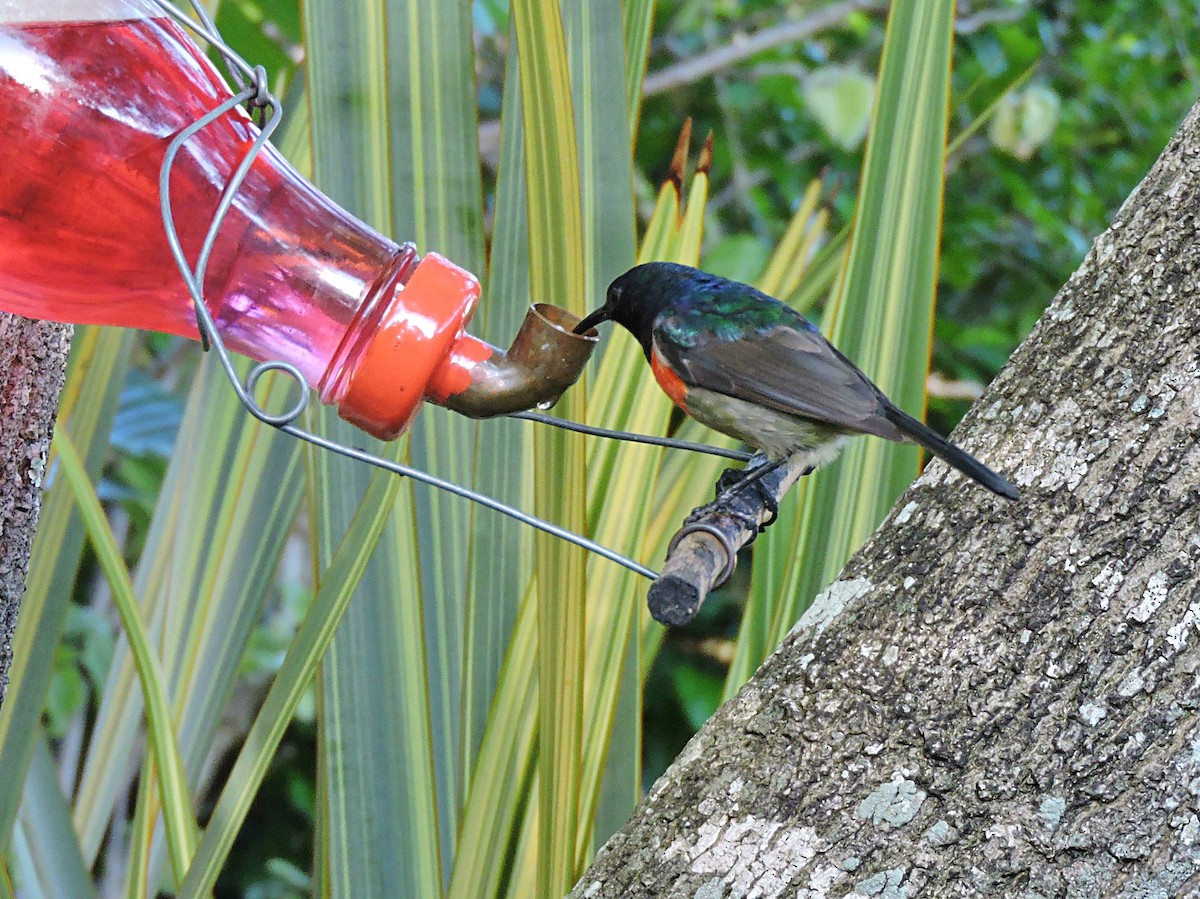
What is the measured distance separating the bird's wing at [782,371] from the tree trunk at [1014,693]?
0.18 m

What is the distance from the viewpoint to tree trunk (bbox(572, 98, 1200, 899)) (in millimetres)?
481

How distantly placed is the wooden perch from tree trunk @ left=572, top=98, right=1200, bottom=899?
0.18ft

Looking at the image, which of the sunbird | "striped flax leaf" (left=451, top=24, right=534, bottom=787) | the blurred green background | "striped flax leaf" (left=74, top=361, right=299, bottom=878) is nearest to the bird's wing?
the sunbird

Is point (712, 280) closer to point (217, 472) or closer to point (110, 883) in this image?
point (217, 472)

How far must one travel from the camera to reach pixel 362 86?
30.1 inches

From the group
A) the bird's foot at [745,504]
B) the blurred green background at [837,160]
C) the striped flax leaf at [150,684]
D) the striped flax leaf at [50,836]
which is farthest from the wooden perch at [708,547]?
the blurred green background at [837,160]

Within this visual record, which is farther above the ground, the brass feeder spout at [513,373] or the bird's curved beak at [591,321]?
the bird's curved beak at [591,321]

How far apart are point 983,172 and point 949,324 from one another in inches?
18.0

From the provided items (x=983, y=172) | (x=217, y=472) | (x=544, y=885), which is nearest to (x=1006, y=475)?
(x=544, y=885)

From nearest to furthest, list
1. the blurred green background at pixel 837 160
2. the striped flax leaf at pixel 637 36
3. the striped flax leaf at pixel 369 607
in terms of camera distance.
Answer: the striped flax leaf at pixel 369 607
the striped flax leaf at pixel 637 36
the blurred green background at pixel 837 160

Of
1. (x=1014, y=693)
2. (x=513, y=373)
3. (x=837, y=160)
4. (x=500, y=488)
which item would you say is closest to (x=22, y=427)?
(x=513, y=373)

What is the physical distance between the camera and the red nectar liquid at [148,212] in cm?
53

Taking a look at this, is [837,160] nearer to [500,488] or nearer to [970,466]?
[500,488]

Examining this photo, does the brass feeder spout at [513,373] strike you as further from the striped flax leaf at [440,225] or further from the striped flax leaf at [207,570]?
the striped flax leaf at [207,570]
